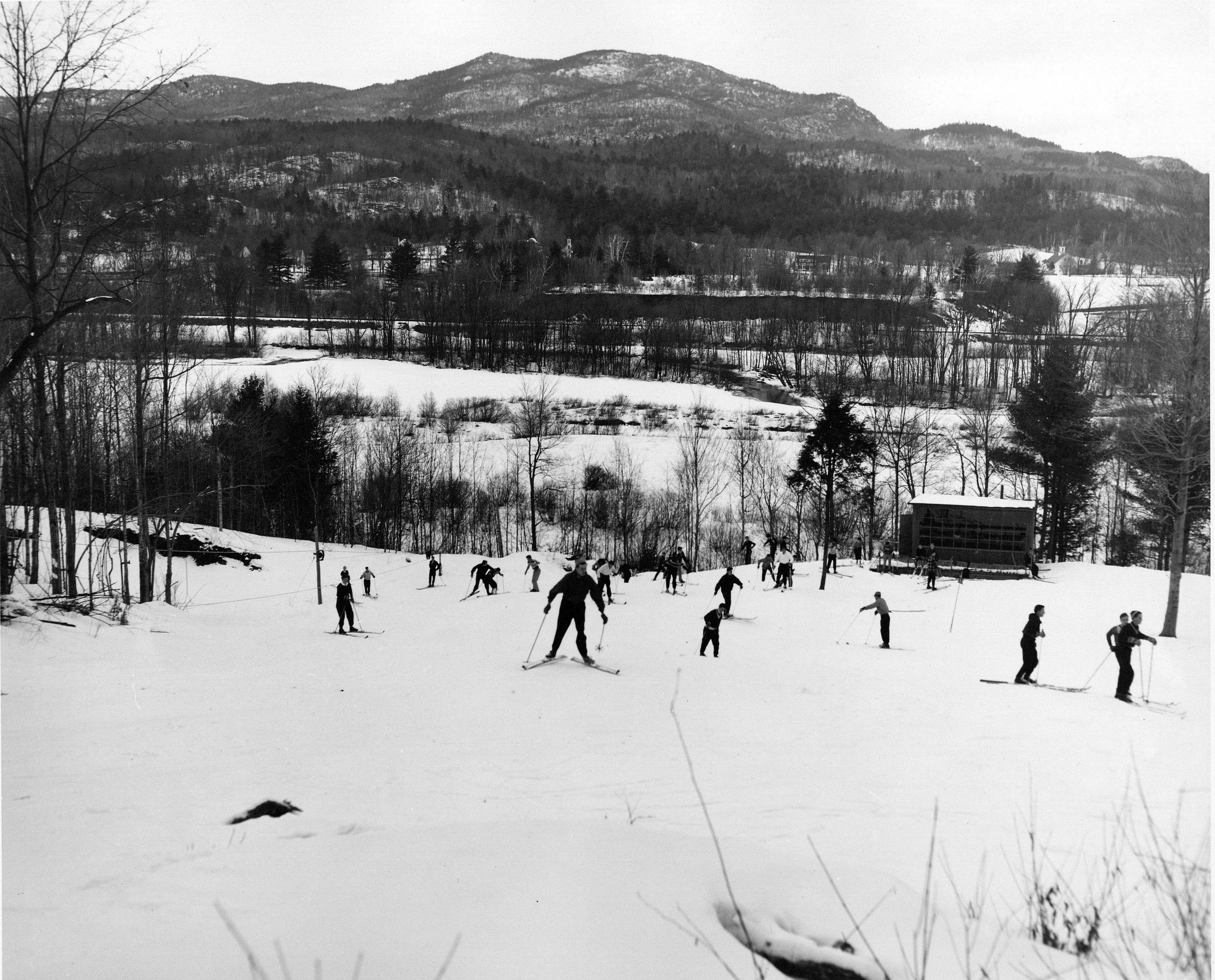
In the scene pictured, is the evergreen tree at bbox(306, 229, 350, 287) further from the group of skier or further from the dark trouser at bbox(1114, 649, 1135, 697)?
the dark trouser at bbox(1114, 649, 1135, 697)

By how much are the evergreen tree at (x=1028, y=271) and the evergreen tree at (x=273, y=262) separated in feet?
271

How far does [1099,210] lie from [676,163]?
446ft

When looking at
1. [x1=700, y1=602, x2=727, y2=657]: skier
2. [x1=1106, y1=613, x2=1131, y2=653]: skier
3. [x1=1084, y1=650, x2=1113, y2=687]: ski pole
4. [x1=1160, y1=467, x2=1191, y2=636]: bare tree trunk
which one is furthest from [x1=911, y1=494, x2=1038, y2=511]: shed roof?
[x1=700, y1=602, x2=727, y2=657]: skier

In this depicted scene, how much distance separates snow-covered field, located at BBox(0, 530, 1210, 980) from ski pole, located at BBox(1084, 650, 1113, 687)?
5.3 inches

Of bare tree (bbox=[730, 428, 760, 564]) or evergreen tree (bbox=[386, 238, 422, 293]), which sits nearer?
bare tree (bbox=[730, 428, 760, 564])

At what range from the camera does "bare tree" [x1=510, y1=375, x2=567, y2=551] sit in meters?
45.9

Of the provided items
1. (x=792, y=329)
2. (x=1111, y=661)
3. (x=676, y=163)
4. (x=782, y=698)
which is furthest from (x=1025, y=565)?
(x=676, y=163)

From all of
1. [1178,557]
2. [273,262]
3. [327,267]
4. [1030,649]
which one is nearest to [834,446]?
[1178,557]

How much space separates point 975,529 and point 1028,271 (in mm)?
58327

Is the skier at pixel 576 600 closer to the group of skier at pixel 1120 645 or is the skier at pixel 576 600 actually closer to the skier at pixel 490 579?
the group of skier at pixel 1120 645

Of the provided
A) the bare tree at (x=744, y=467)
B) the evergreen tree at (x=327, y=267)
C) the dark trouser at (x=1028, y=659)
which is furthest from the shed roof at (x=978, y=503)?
the evergreen tree at (x=327, y=267)

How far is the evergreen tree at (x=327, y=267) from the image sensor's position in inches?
3752

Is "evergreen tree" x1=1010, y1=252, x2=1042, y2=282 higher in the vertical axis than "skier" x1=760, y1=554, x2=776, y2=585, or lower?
higher

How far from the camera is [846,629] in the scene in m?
17.6
